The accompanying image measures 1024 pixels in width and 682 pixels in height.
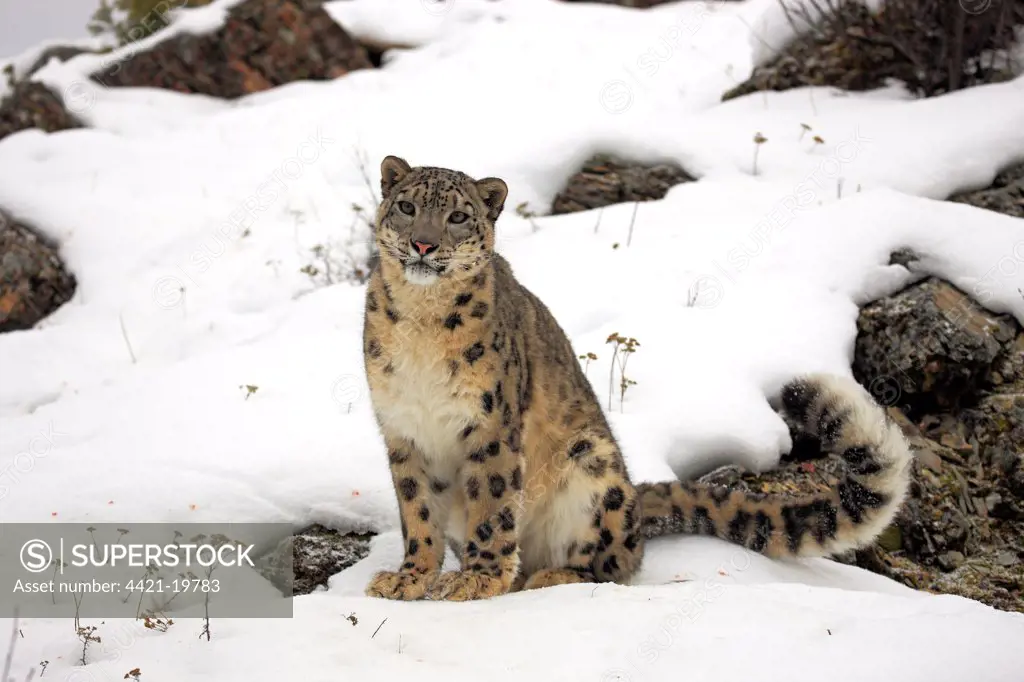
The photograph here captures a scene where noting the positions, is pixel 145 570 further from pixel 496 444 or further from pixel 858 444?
pixel 858 444

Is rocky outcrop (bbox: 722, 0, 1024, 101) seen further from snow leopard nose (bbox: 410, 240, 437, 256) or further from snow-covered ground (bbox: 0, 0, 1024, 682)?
snow leopard nose (bbox: 410, 240, 437, 256)

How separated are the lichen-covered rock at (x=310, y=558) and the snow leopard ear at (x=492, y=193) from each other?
227cm

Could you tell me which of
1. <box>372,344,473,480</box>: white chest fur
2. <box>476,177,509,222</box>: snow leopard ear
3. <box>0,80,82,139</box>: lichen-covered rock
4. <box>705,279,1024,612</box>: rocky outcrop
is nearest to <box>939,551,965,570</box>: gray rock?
<box>705,279,1024,612</box>: rocky outcrop

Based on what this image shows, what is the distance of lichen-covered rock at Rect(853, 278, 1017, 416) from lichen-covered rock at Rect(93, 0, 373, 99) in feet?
34.4

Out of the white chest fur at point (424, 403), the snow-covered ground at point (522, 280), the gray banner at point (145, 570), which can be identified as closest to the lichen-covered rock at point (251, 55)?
the snow-covered ground at point (522, 280)

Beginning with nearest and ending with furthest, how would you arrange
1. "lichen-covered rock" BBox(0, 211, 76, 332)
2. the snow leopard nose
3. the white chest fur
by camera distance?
the snow leopard nose, the white chest fur, "lichen-covered rock" BBox(0, 211, 76, 332)

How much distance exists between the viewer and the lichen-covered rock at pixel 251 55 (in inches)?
579

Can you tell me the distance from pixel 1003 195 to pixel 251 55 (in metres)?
11.8

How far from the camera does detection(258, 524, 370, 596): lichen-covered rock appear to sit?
17.2 ft

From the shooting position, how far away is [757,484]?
20.2ft

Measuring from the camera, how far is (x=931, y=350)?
696 centimetres

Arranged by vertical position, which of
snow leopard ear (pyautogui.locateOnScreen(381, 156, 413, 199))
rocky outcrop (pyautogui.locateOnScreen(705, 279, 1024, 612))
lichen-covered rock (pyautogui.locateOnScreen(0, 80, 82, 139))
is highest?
snow leopard ear (pyautogui.locateOnScreen(381, 156, 413, 199))

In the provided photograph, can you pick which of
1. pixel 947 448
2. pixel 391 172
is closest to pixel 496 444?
pixel 391 172

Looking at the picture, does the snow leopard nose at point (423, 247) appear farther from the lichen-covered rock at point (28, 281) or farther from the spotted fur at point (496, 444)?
the lichen-covered rock at point (28, 281)
